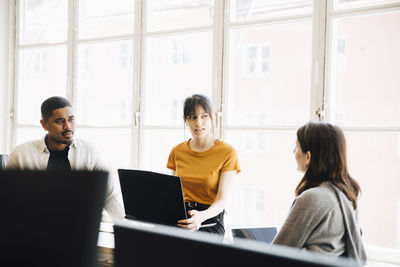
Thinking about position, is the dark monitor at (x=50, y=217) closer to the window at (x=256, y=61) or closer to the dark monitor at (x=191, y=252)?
the dark monitor at (x=191, y=252)

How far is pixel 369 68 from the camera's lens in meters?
13.0

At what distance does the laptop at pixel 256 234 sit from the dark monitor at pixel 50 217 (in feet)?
4.53

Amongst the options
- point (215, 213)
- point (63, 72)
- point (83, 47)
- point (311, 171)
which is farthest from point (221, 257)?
point (63, 72)

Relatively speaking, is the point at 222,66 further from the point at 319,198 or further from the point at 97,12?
the point at 319,198

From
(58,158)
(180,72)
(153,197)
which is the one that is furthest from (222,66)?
(180,72)

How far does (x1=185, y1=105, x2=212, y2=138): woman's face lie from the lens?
2152mm

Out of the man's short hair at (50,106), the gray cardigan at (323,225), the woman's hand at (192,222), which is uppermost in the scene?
the man's short hair at (50,106)

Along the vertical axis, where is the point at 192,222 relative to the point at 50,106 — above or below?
below

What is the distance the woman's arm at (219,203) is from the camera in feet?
5.95

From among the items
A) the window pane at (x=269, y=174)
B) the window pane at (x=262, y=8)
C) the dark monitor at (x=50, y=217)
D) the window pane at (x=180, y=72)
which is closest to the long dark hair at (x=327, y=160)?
the dark monitor at (x=50, y=217)

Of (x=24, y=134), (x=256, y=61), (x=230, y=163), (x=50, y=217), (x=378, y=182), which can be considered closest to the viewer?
(x=50, y=217)

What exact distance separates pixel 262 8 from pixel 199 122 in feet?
4.05

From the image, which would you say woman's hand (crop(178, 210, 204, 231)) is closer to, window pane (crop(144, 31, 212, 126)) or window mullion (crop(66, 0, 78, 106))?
window mullion (crop(66, 0, 78, 106))

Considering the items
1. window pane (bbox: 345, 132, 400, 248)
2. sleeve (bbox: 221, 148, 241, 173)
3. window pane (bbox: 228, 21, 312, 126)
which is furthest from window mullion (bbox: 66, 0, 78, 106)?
window pane (bbox: 228, 21, 312, 126)
